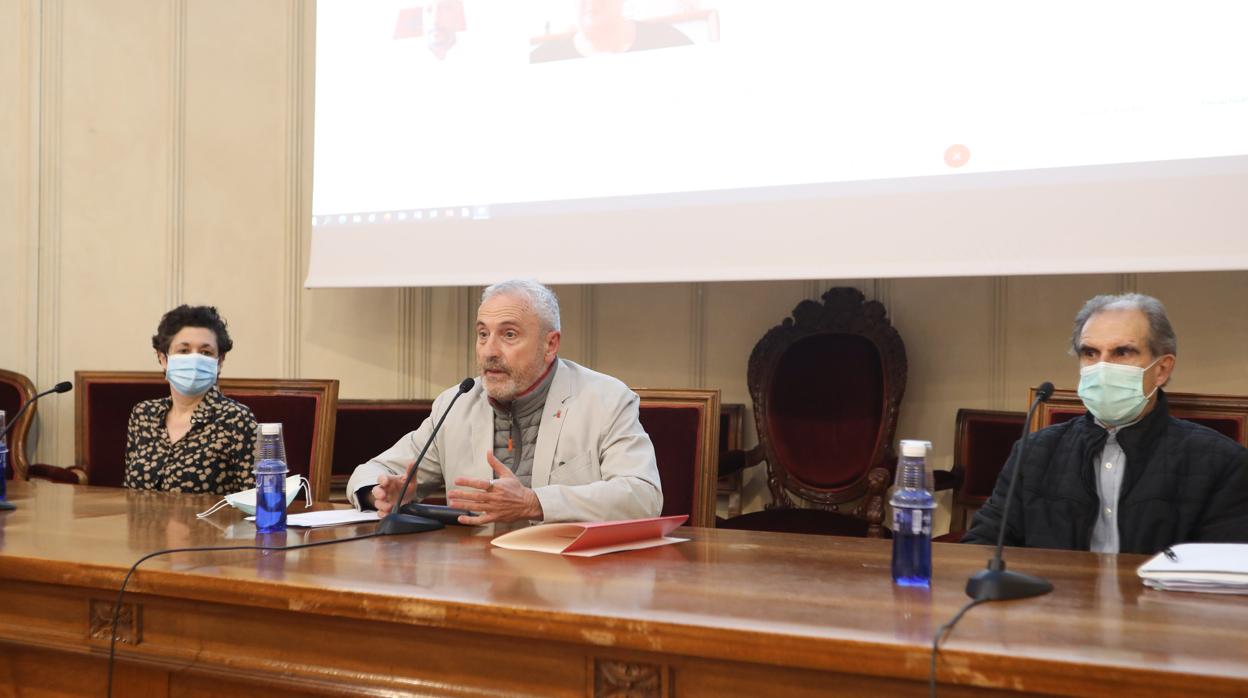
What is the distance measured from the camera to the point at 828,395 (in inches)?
147

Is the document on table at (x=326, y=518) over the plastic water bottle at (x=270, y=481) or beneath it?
beneath

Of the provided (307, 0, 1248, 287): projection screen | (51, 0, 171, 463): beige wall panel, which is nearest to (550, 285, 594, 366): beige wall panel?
(307, 0, 1248, 287): projection screen

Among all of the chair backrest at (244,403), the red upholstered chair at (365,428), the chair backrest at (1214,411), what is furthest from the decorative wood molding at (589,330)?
the chair backrest at (1214,411)

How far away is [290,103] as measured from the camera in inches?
188

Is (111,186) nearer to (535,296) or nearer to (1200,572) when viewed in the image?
(535,296)

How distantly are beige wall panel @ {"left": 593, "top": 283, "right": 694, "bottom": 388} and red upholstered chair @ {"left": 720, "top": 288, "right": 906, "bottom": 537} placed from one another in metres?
0.42

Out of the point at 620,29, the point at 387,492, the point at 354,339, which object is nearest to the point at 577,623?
the point at 387,492

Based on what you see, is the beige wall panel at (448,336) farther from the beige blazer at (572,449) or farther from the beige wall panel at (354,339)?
the beige blazer at (572,449)

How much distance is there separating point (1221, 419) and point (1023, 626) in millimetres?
1439

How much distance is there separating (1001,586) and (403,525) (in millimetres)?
1126

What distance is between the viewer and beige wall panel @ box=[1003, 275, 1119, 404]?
364cm

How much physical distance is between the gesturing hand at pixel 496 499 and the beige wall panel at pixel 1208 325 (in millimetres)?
2418

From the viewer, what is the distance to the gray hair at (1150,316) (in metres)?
2.29

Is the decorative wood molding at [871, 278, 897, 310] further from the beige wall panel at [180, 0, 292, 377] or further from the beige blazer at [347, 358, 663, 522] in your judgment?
the beige wall panel at [180, 0, 292, 377]
